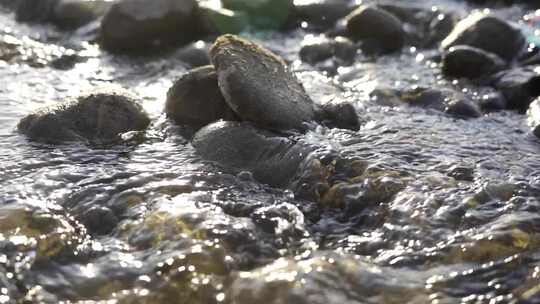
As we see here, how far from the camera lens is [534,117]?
4.93 metres

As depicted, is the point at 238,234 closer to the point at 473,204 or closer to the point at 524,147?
the point at 473,204

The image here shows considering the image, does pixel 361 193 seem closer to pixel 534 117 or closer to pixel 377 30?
pixel 534 117

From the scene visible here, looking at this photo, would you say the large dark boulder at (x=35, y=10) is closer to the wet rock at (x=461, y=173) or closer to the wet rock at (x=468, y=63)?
the wet rock at (x=468, y=63)

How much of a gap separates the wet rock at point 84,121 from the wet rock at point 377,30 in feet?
10.9

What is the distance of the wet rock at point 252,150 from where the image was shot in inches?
152

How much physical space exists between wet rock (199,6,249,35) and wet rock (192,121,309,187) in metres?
3.31

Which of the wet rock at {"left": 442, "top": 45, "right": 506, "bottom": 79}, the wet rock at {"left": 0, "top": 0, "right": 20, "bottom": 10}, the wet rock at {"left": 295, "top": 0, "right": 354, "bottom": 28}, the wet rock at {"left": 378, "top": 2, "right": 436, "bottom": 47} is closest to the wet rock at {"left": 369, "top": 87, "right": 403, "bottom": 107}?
the wet rock at {"left": 442, "top": 45, "right": 506, "bottom": 79}

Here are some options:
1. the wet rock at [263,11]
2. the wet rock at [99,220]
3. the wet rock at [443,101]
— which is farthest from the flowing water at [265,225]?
the wet rock at [263,11]

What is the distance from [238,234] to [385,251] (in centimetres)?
71

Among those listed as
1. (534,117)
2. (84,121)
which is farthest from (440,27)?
(84,121)

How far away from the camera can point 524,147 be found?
4449 millimetres

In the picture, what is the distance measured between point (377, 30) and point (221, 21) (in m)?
1.79

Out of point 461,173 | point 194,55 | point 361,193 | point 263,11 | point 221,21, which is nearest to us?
point 361,193

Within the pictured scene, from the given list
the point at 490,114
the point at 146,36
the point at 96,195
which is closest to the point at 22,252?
the point at 96,195
